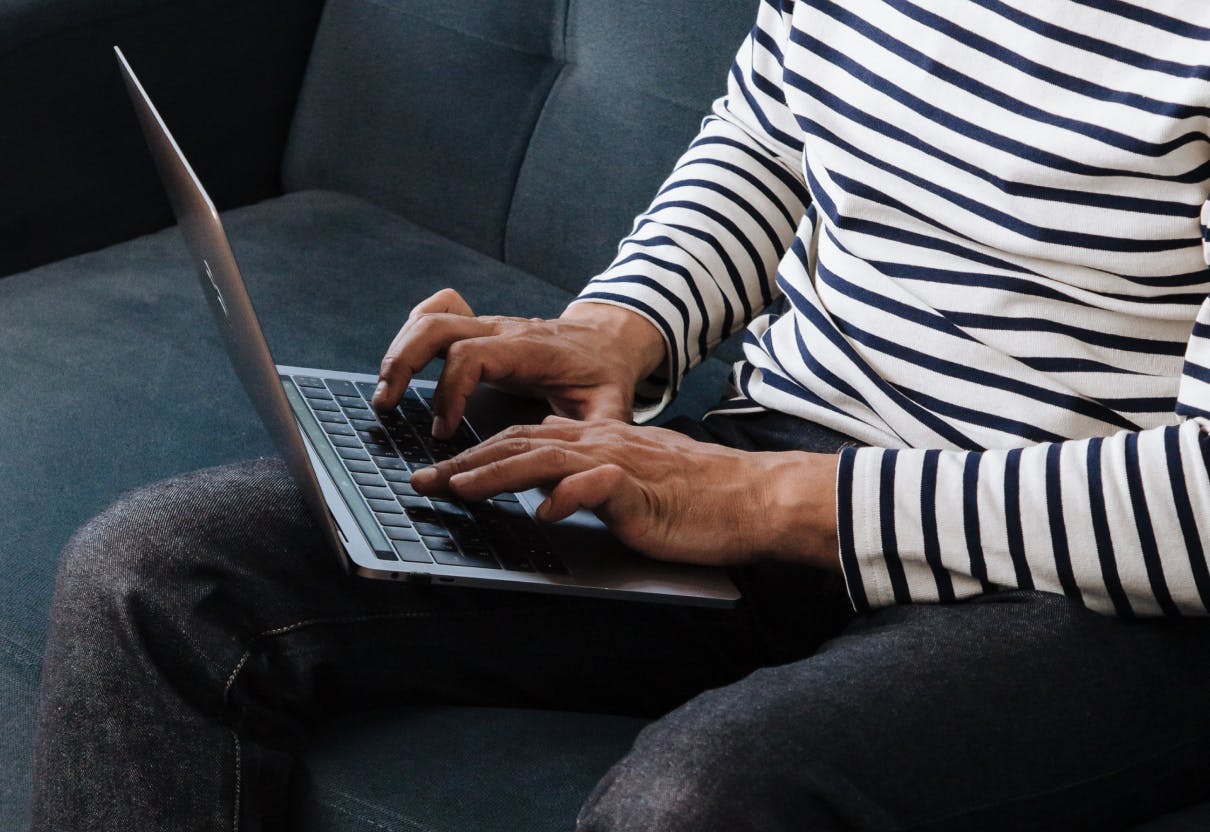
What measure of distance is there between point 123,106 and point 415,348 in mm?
923

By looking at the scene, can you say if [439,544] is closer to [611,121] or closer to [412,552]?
[412,552]

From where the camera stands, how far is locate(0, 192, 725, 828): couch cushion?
1.07m

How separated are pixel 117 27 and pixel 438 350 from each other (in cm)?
90

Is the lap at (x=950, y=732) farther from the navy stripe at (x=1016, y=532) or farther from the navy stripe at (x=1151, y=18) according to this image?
the navy stripe at (x=1151, y=18)

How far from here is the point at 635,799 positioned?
26.3 inches

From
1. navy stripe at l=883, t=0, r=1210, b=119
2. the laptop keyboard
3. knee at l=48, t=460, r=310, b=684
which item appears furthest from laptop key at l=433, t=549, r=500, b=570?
navy stripe at l=883, t=0, r=1210, b=119

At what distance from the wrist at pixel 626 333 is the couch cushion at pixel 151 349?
12.1 inches

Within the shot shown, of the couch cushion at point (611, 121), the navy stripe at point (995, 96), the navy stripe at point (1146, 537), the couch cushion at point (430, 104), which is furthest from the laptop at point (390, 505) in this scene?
the couch cushion at point (430, 104)

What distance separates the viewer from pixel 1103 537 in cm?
77

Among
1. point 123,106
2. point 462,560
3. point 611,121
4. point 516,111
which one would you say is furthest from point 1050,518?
point 123,106

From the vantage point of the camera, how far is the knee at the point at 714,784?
25.8 inches

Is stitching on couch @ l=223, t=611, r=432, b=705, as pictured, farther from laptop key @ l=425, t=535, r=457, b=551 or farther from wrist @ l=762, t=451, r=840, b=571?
wrist @ l=762, t=451, r=840, b=571

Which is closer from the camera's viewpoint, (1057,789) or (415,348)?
(1057,789)

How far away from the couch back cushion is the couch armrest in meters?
0.05
